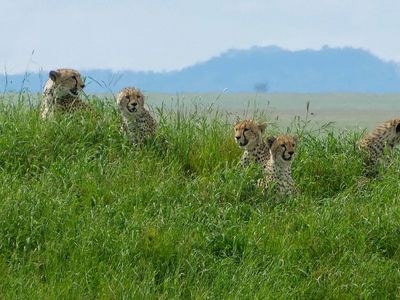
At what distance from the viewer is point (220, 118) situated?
923 centimetres

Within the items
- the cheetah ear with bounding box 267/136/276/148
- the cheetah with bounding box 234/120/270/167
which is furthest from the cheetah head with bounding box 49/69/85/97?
the cheetah ear with bounding box 267/136/276/148

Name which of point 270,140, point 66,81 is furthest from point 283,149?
point 66,81

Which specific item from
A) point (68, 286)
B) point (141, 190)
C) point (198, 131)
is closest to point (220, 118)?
point (198, 131)

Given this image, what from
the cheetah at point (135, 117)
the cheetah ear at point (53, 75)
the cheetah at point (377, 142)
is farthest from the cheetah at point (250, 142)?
the cheetah ear at point (53, 75)

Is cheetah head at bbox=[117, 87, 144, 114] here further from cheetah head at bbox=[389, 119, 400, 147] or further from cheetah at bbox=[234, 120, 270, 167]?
cheetah head at bbox=[389, 119, 400, 147]

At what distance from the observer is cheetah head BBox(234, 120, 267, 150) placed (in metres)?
8.27

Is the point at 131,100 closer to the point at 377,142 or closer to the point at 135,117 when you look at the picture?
the point at 135,117

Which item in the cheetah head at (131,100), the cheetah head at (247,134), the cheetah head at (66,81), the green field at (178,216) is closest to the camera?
the green field at (178,216)

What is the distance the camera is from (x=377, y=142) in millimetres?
8945

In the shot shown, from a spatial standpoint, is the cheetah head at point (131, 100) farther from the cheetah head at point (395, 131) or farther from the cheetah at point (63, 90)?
the cheetah head at point (395, 131)

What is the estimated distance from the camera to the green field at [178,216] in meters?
6.63

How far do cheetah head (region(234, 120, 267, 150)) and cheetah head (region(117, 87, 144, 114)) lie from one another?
77 centimetres

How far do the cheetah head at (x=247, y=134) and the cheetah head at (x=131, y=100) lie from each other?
2.51 feet

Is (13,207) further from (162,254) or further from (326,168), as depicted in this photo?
(326,168)
